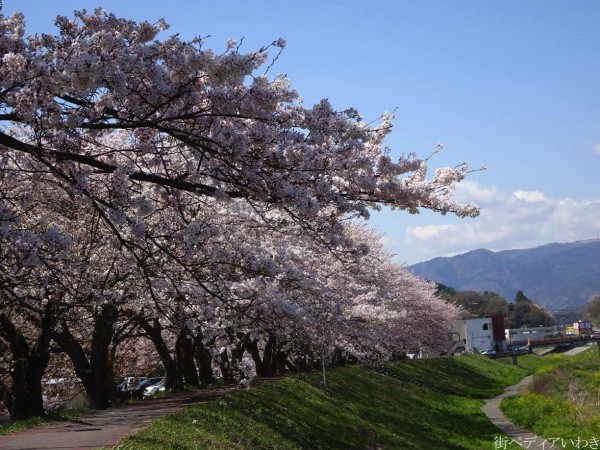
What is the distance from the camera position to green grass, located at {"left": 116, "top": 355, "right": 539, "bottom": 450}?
543 inches

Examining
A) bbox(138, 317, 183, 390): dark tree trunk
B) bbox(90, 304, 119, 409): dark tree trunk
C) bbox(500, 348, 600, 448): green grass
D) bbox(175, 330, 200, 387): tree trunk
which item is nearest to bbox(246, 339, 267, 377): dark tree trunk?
bbox(175, 330, 200, 387): tree trunk

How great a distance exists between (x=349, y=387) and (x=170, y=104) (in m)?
23.1

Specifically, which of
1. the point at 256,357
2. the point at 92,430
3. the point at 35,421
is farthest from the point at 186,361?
the point at 92,430

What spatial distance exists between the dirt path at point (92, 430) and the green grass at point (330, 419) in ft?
1.98

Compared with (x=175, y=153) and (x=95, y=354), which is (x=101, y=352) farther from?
(x=175, y=153)

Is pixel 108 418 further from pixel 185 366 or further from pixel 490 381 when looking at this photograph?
pixel 490 381

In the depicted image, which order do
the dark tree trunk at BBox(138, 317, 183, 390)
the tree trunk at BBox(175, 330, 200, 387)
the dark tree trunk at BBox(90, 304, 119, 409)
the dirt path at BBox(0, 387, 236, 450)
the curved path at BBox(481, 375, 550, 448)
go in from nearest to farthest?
the dirt path at BBox(0, 387, 236, 450)
the dark tree trunk at BBox(90, 304, 119, 409)
the dark tree trunk at BBox(138, 317, 183, 390)
the curved path at BBox(481, 375, 550, 448)
the tree trunk at BBox(175, 330, 200, 387)

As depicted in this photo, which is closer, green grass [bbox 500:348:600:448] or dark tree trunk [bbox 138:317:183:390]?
dark tree trunk [bbox 138:317:183:390]

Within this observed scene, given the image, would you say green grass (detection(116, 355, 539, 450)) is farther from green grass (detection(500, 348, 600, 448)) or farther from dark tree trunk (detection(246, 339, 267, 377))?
dark tree trunk (detection(246, 339, 267, 377))

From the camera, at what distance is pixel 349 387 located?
2883 centimetres

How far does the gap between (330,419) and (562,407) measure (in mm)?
13449

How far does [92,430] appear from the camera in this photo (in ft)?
44.8

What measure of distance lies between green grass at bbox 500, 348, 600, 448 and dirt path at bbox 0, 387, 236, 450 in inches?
519

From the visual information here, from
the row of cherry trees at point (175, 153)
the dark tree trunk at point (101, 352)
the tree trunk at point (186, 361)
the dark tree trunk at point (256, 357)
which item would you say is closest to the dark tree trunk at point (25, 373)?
the dark tree trunk at point (101, 352)
